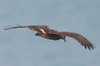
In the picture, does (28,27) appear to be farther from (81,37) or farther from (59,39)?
(81,37)

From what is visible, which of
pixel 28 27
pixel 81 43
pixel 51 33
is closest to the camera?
pixel 81 43

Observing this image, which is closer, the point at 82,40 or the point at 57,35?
the point at 82,40

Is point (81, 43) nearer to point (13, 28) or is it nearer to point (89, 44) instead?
point (89, 44)

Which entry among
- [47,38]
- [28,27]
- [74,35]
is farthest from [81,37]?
[28,27]

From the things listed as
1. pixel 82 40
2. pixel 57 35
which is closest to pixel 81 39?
pixel 82 40

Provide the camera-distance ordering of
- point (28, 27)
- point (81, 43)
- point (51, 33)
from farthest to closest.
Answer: point (28, 27) → point (51, 33) → point (81, 43)

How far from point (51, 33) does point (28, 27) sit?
2.35 m

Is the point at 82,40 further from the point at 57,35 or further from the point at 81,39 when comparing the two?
the point at 57,35

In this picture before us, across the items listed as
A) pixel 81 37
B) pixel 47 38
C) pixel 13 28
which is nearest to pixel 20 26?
pixel 13 28

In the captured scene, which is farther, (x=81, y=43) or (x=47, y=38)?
(x=47, y=38)

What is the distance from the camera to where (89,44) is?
1930 centimetres

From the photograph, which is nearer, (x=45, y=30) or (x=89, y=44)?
(x=89, y=44)

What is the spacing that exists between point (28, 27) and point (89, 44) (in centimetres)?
445

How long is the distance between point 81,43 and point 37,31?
11.5ft
